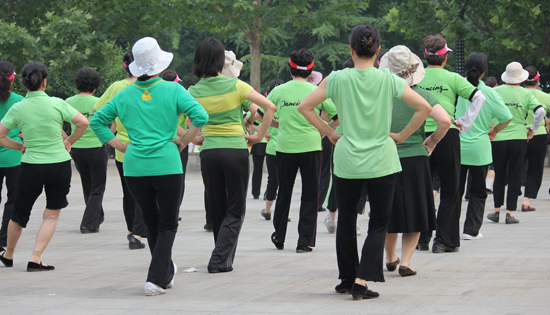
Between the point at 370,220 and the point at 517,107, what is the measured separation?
6286mm

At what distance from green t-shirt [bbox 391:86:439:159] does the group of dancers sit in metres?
0.01

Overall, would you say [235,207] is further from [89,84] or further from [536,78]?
[536,78]

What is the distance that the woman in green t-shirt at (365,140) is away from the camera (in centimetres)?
535

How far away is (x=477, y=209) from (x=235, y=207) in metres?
3.18

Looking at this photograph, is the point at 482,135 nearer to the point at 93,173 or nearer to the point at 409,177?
the point at 409,177

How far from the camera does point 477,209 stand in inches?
345

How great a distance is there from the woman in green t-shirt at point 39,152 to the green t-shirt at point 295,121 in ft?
6.78

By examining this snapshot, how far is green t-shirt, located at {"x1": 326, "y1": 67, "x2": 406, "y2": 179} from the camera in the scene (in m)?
5.34

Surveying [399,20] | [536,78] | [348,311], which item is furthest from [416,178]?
[399,20]

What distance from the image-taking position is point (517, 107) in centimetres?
1105

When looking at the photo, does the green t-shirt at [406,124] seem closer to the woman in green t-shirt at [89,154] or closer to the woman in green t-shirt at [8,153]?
the woman in green t-shirt at [8,153]

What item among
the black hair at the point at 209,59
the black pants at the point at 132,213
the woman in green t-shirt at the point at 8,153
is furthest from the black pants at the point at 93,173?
the black hair at the point at 209,59

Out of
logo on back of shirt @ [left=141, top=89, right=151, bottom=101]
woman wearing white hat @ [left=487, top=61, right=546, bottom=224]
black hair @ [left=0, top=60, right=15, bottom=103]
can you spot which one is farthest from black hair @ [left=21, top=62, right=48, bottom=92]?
woman wearing white hat @ [left=487, top=61, right=546, bottom=224]

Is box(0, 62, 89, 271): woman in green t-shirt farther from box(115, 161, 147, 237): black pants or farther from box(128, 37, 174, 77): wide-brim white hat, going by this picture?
box(128, 37, 174, 77): wide-brim white hat
